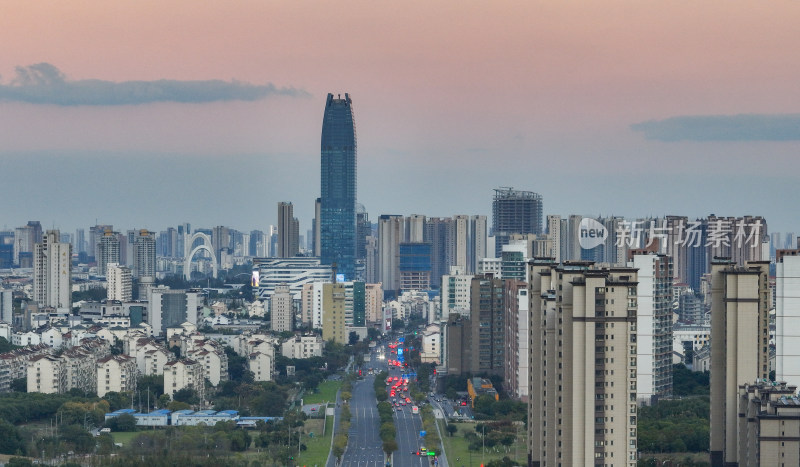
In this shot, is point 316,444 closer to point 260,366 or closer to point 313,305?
point 260,366

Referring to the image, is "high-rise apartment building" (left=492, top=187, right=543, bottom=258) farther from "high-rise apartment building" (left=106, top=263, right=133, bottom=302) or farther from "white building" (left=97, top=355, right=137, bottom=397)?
"white building" (left=97, top=355, right=137, bottom=397)

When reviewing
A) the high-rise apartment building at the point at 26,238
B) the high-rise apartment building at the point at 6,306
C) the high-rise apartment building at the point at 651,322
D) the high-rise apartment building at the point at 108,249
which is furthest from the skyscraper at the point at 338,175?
the high-rise apartment building at the point at 651,322

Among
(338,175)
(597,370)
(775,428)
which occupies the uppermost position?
(338,175)

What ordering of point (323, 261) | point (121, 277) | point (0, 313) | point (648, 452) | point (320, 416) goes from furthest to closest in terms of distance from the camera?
point (323, 261) → point (121, 277) → point (0, 313) → point (320, 416) → point (648, 452)

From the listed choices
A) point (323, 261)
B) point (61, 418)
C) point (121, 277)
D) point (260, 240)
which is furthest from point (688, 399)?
point (260, 240)

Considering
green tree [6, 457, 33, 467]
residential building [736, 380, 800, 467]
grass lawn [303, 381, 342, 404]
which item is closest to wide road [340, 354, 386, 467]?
grass lawn [303, 381, 342, 404]

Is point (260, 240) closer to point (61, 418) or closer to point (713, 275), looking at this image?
point (61, 418)

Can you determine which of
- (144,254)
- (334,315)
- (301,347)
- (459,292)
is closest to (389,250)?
(144,254)

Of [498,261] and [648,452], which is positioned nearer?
[648,452]
